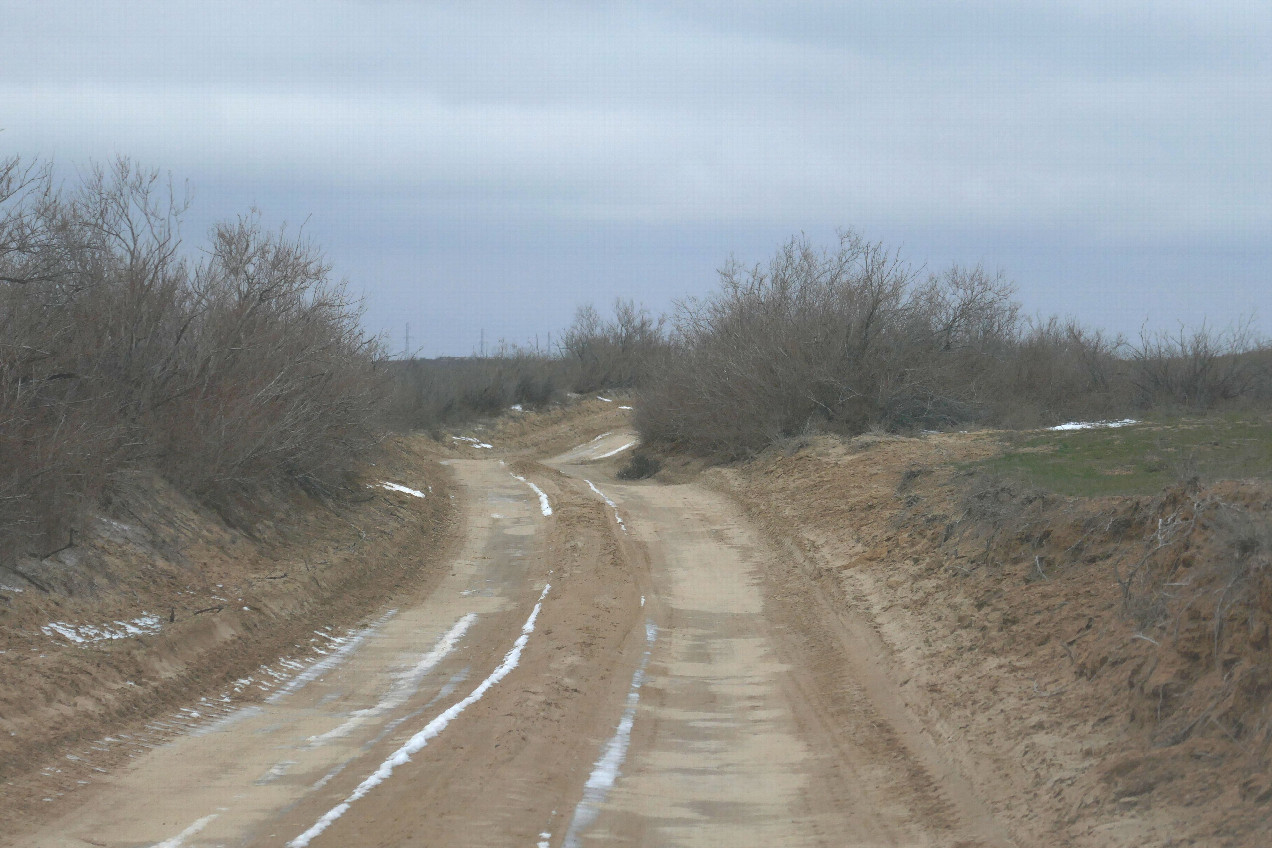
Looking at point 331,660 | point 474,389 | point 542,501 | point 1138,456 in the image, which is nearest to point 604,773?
point 331,660

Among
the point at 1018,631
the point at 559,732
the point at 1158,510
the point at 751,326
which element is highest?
the point at 751,326

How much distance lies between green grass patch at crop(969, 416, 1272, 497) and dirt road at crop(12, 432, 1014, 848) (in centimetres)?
382

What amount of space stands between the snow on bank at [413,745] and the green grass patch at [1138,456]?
681 centimetres

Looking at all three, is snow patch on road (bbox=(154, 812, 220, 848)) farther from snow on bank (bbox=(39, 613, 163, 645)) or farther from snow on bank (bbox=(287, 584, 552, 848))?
snow on bank (bbox=(39, 613, 163, 645))

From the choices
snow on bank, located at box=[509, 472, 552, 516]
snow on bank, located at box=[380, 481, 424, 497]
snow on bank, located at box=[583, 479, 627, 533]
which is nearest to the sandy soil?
snow on bank, located at box=[583, 479, 627, 533]

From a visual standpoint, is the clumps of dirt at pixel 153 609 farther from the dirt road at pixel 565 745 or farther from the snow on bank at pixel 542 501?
the snow on bank at pixel 542 501

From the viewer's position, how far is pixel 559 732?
8.38 m

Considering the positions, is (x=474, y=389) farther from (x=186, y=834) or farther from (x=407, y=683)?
(x=186, y=834)

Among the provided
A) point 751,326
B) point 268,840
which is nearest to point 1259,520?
point 268,840

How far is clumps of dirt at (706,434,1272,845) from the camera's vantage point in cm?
593

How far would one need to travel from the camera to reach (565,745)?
8102mm

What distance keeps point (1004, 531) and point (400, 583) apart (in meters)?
8.91

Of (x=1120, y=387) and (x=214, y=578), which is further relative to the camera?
(x=1120, y=387)

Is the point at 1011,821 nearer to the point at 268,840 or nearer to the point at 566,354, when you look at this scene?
the point at 268,840
